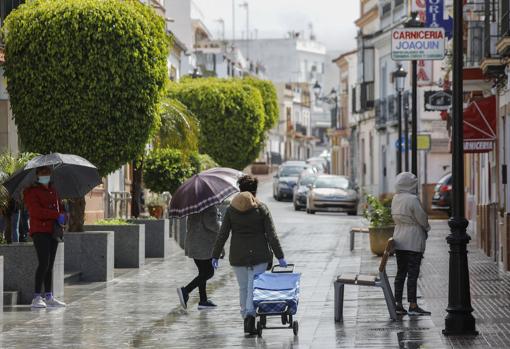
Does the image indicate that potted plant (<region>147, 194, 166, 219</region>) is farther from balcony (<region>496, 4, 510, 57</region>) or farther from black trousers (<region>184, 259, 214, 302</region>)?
black trousers (<region>184, 259, 214, 302</region>)

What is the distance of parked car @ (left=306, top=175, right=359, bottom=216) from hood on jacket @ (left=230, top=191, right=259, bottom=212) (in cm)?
3550

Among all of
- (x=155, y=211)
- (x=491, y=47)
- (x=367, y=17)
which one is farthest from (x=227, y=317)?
(x=367, y=17)

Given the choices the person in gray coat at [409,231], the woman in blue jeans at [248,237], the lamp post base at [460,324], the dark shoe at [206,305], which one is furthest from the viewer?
the dark shoe at [206,305]

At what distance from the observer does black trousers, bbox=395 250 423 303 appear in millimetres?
16594

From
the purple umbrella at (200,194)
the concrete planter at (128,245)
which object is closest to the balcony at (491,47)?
the concrete planter at (128,245)

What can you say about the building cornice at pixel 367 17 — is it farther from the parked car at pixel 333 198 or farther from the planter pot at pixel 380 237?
the planter pot at pixel 380 237

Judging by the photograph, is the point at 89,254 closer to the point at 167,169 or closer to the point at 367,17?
the point at 167,169

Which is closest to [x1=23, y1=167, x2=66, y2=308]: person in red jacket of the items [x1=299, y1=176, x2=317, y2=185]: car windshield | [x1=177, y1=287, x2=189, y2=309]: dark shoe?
[x1=177, y1=287, x2=189, y2=309]: dark shoe

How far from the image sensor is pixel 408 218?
16594mm

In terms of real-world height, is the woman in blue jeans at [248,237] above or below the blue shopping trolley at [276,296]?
above

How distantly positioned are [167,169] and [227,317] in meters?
17.8

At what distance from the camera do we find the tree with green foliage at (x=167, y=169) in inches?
1358

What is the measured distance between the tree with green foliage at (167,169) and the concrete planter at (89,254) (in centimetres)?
1205

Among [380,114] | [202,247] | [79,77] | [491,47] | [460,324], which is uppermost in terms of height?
[380,114]
